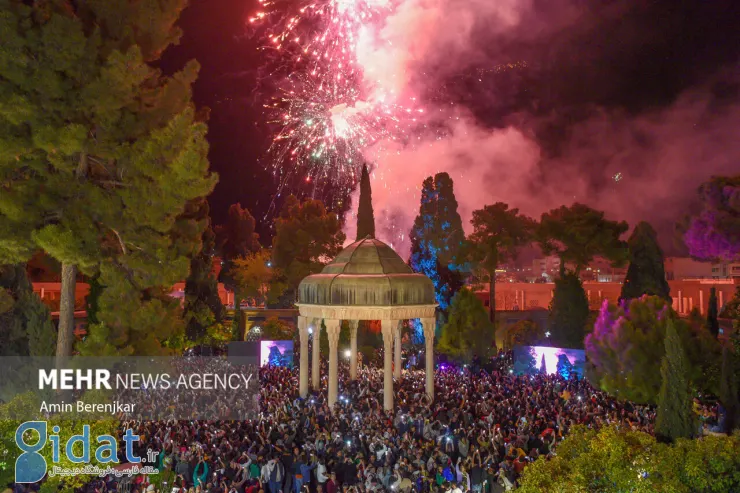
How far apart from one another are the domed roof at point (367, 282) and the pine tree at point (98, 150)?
715cm

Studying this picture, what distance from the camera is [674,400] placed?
57.5ft

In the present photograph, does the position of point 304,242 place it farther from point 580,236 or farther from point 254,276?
point 580,236

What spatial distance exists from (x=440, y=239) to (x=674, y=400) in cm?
3102

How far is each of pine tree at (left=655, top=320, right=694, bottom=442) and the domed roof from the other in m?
10.9

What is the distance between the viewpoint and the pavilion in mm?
26188

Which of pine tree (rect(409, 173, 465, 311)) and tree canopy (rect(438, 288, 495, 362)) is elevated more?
pine tree (rect(409, 173, 465, 311))

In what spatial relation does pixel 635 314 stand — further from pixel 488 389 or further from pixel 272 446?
pixel 272 446

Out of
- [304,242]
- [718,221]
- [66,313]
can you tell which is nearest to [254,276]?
[304,242]

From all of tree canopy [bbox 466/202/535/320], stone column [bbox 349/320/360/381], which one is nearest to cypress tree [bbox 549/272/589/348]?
tree canopy [bbox 466/202/535/320]

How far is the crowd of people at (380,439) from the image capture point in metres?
16.6

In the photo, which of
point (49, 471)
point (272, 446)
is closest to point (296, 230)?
point (272, 446)

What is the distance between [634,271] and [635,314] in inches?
456

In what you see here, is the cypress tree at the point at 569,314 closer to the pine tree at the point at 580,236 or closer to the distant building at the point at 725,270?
the pine tree at the point at 580,236

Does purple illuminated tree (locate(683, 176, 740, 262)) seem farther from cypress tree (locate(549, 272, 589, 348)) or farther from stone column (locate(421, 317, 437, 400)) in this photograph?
stone column (locate(421, 317, 437, 400))
